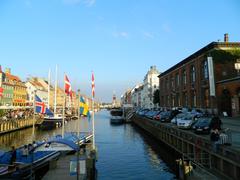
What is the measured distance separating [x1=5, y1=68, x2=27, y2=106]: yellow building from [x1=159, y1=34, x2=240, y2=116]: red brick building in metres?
67.5

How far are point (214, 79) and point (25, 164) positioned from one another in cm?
4348

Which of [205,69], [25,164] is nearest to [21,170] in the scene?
[25,164]

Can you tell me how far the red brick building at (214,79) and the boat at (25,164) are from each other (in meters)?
34.9

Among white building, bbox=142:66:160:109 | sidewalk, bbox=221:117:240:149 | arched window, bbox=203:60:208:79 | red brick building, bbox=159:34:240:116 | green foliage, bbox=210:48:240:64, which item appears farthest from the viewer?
white building, bbox=142:66:160:109

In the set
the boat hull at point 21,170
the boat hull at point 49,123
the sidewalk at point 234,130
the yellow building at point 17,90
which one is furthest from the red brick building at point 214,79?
the yellow building at point 17,90

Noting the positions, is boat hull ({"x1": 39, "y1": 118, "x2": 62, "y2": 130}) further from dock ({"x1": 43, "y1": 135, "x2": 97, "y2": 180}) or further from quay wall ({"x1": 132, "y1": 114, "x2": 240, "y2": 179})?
dock ({"x1": 43, "y1": 135, "x2": 97, "y2": 180})

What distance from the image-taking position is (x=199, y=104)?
59.2m

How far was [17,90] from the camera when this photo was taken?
111 meters

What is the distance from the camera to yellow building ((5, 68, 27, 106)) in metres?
106

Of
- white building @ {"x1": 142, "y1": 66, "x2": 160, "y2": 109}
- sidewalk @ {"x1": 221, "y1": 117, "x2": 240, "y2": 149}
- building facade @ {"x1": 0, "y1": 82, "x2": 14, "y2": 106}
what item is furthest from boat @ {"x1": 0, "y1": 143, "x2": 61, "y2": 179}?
white building @ {"x1": 142, "y1": 66, "x2": 160, "y2": 109}

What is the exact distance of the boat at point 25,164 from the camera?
18.5 metres

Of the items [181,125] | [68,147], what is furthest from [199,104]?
[68,147]

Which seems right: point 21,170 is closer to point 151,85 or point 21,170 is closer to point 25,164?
point 25,164

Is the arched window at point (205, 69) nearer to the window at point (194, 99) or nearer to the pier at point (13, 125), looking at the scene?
the window at point (194, 99)
